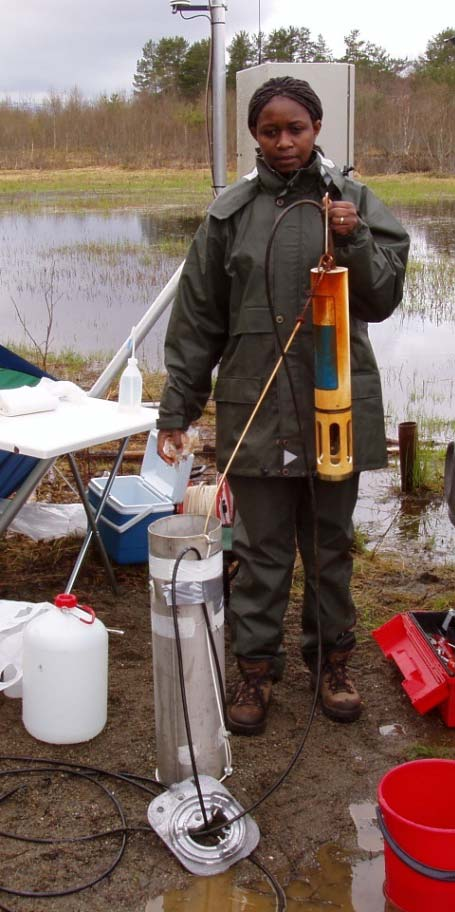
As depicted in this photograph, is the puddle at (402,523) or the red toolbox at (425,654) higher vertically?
the red toolbox at (425,654)

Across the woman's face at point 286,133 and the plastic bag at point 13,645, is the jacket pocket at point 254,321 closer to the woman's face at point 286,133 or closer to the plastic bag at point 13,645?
the woman's face at point 286,133

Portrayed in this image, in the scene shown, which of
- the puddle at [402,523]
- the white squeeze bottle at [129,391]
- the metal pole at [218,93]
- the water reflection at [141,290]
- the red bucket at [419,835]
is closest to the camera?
the red bucket at [419,835]

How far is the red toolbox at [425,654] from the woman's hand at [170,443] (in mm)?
1012

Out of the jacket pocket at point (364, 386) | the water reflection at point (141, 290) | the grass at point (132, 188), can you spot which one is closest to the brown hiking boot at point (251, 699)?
the jacket pocket at point (364, 386)

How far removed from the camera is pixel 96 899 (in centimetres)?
221

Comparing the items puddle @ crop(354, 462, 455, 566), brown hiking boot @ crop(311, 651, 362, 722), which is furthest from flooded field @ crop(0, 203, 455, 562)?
brown hiking boot @ crop(311, 651, 362, 722)

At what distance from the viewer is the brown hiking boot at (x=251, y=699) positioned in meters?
2.90

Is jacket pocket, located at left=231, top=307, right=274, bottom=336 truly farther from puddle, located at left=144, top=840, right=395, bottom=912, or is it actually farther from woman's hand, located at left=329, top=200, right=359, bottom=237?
puddle, located at left=144, top=840, right=395, bottom=912

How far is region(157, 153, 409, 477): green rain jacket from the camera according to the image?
269cm

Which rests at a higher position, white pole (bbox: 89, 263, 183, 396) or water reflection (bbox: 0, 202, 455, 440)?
white pole (bbox: 89, 263, 183, 396)

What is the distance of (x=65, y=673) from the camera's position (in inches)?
110

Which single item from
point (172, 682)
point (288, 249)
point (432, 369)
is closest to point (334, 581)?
point (172, 682)

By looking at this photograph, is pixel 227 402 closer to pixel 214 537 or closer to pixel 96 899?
pixel 214 537

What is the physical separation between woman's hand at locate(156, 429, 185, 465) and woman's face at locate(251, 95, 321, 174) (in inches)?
33.2
